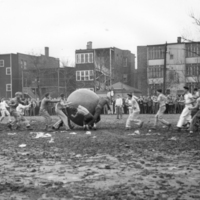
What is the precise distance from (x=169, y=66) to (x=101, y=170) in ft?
170

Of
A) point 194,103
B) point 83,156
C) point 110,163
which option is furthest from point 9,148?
point 194,103

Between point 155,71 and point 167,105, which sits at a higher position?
point 155,71

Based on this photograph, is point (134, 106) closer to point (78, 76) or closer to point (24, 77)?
point (78, 76)

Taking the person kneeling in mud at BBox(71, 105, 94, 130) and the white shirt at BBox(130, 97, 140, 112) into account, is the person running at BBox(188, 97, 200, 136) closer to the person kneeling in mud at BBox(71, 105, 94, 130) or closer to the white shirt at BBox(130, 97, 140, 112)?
the white shirt at BBox(130, 97, 140, 112)

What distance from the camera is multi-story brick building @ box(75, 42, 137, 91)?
62281 millimetres

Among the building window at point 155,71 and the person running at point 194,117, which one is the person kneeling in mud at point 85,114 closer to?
the person running at point 194,117

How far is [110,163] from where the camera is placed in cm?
920

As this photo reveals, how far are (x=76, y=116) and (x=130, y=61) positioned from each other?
51549 mm

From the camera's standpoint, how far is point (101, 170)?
8312 millimetres

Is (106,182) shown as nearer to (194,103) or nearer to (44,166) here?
(44,166)

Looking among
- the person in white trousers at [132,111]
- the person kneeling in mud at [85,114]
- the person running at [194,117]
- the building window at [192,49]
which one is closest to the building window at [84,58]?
the building window at [192,49]

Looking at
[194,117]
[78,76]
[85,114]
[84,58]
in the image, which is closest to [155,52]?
[84,58]

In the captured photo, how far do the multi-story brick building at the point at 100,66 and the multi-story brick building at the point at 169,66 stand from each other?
3644 millimetres

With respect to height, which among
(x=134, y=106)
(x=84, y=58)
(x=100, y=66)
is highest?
(x=84, y=58)
